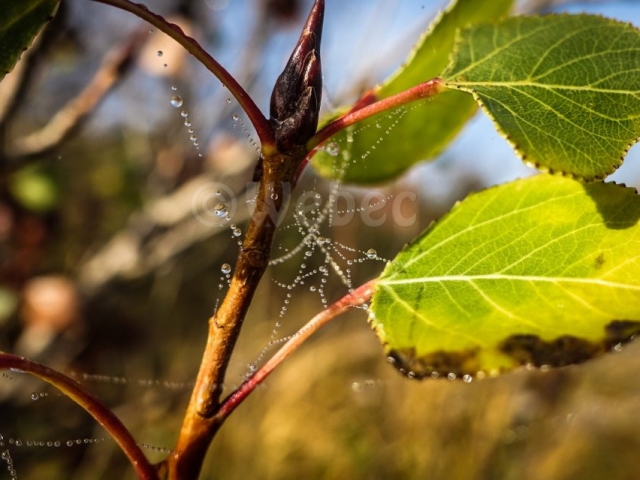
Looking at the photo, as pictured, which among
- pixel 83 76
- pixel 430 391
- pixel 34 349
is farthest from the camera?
pixel 430 391

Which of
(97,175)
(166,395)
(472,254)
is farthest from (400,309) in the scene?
(97,175)

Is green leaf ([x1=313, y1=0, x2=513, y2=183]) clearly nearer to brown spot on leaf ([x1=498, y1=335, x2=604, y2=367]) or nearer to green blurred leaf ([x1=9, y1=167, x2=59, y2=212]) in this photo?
brown spot on leaf ([x1=498, y1=335, x2=604, y2=367])

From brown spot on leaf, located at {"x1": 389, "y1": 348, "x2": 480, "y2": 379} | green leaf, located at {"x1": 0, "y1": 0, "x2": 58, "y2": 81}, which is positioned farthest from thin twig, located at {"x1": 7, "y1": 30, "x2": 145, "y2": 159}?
brown spot on leaf, located at {"x1": 389, "y1": 348, "x2": 480, "y2": 379}

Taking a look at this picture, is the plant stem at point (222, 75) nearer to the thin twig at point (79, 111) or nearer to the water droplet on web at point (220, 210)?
the water droplet on web at point (220, 210)

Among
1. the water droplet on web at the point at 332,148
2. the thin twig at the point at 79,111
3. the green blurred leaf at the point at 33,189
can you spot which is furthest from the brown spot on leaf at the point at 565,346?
the green blurred leaf at the point at 33,189

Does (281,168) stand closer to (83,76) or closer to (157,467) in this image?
(157,467)

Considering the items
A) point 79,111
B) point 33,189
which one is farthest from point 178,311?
point 79,111
